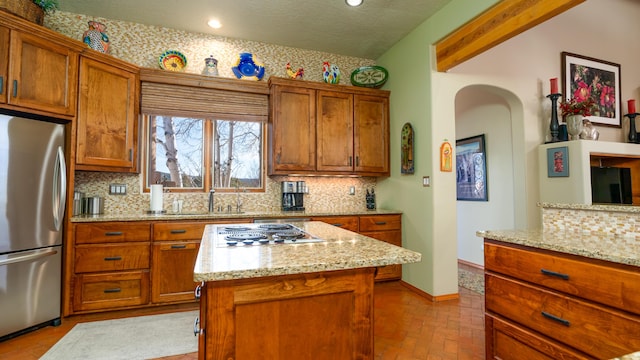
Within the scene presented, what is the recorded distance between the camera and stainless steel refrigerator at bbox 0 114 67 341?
2.24 metres

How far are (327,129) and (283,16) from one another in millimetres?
1346

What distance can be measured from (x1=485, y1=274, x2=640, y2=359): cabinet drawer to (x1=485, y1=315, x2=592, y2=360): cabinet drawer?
0.04 metres

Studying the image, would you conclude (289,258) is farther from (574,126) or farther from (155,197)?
(574,126)

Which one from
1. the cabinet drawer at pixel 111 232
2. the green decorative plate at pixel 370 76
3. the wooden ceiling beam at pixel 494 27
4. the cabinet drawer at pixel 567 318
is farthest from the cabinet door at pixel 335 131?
the cabinet drawer at pixel 567 318

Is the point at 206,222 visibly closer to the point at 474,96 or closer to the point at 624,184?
the point at 474,96

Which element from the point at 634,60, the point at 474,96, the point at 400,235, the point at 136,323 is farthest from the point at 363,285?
the point at 634,60

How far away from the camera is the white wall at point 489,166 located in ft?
13.4

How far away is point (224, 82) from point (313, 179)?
63.7 inches

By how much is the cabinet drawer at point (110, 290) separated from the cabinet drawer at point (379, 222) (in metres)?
2.31

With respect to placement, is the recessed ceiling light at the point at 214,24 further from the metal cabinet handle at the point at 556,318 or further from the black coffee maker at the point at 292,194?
the metal cabinet handle at the point at 556,318

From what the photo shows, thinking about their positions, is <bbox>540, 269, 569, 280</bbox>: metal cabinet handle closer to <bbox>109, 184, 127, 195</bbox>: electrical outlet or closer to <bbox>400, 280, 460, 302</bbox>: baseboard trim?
<bbox>400, 280, 460, 302</bbox>: baseboard trim

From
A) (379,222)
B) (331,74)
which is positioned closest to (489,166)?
(379,222)

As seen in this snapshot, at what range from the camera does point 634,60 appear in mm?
4535

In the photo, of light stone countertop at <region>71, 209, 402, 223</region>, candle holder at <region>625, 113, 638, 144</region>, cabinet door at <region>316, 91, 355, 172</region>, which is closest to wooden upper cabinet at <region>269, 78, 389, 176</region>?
cabinet door at <region>316, 91, 355, 172</region>
